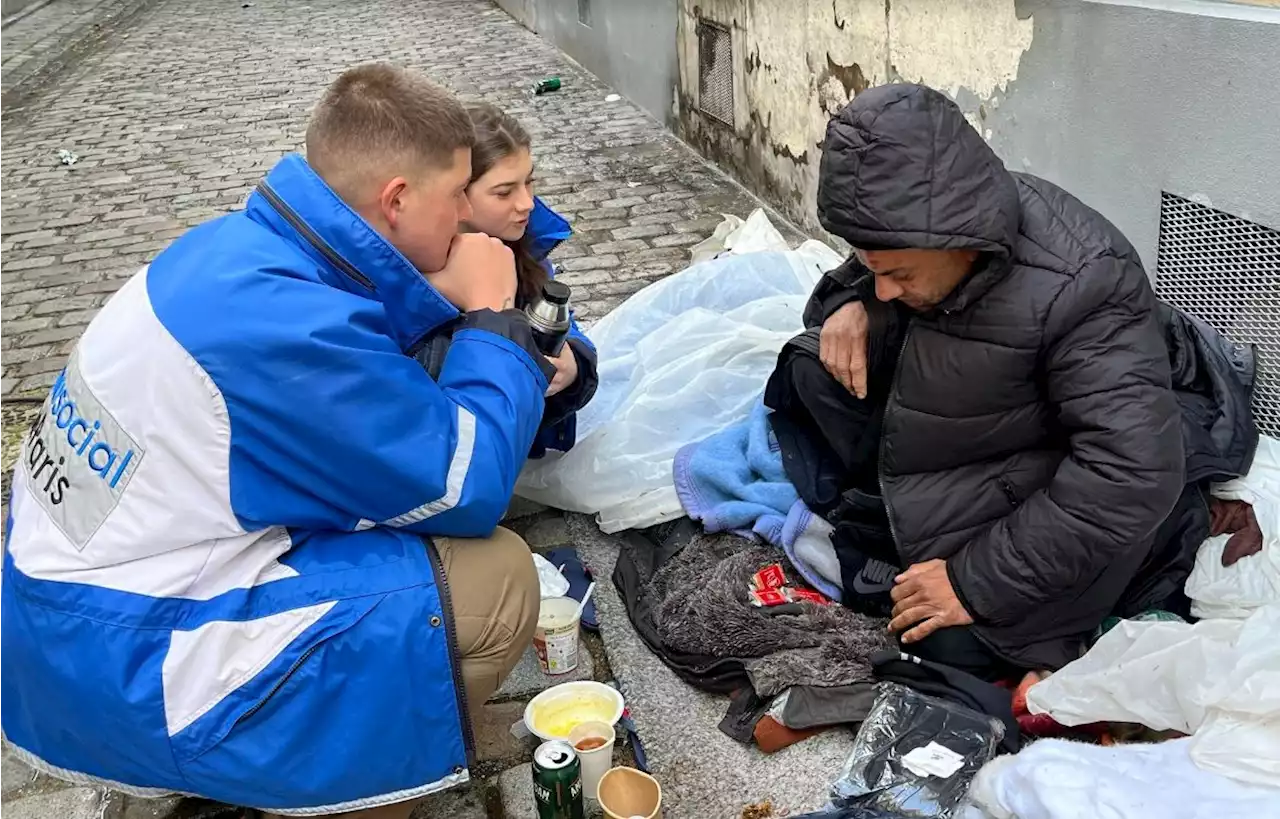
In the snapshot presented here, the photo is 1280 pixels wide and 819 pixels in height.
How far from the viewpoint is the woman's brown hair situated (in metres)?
2.80

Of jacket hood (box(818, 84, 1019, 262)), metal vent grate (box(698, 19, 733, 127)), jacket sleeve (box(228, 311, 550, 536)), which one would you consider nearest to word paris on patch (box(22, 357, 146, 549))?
jacket sleeve (box(228, 311, 550, 536))

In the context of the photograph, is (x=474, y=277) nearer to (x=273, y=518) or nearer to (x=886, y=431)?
(x=273, y=518)

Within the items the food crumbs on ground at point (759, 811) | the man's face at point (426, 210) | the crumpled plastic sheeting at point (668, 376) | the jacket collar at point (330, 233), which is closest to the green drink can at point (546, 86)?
the crumpled plastic sheeting at point (668, 376)

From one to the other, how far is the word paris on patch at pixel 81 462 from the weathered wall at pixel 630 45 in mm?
5904

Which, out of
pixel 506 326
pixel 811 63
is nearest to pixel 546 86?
pixel 811 63

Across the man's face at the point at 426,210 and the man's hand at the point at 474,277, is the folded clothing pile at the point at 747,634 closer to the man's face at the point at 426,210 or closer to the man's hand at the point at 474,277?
the man's hand at the point at 474,277

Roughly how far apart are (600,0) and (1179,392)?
7617 mm

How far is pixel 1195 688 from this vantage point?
2070 mm

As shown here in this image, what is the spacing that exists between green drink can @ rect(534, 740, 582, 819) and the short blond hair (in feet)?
3.89

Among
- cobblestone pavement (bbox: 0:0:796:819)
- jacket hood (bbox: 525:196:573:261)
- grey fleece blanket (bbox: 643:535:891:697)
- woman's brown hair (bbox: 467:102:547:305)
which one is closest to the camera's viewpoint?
grey fleece blanket (bbox: 643:535:891:697)

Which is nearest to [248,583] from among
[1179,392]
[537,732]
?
[537,732]

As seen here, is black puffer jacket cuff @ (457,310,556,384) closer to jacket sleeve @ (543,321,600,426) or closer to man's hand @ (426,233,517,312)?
man's hand @ (426,233,517,312)

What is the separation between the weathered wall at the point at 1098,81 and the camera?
8.84ft

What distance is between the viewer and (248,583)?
2.00 m
